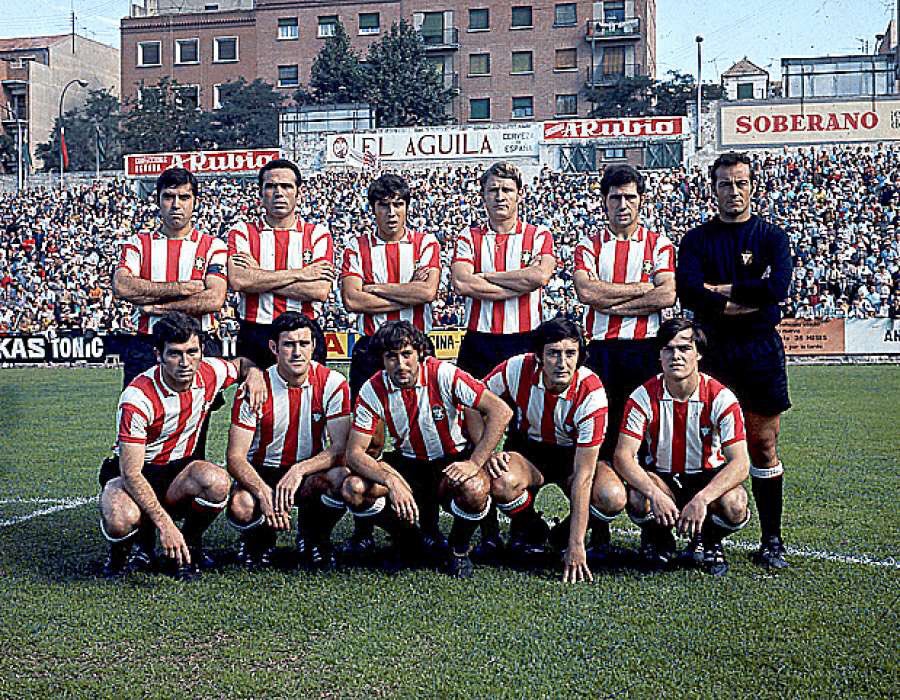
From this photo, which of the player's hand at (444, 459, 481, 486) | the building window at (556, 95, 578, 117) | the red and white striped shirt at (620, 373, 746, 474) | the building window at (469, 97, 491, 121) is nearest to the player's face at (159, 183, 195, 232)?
the player's hand at (444, 459, 481, 486)

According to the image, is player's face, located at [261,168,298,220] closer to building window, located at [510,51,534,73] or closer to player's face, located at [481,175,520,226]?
player's face, located at [481,175,520,226]

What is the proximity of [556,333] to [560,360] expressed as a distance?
0.13m

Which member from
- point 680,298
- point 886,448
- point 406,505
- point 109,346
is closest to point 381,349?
point 406,505

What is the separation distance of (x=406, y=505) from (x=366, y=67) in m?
44.8

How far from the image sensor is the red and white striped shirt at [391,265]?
5.99 m

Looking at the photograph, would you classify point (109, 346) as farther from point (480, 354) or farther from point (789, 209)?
point (480, 354)

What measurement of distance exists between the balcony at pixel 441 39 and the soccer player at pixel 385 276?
46.6m

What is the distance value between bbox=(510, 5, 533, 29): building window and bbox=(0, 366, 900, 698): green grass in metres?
47.3

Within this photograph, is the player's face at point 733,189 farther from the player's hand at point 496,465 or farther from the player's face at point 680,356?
the player's hand at point 496,465

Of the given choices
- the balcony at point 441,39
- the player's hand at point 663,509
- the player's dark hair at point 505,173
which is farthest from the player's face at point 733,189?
the balcony at point 441,39

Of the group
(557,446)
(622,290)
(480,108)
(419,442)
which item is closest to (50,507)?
(419,442)

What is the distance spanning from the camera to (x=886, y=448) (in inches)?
386

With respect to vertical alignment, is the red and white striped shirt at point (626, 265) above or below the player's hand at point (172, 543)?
above

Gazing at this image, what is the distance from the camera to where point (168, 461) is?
551cm
